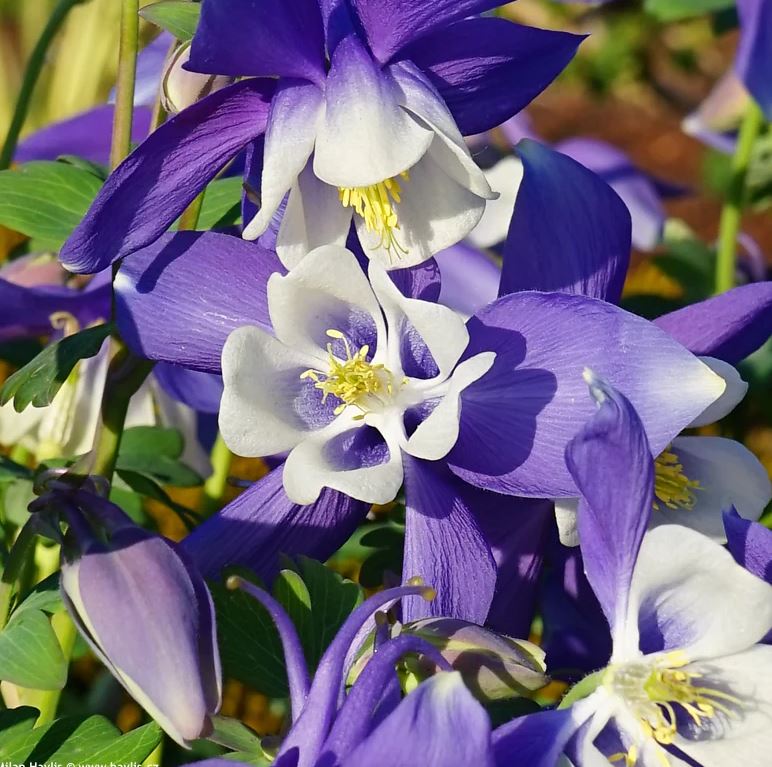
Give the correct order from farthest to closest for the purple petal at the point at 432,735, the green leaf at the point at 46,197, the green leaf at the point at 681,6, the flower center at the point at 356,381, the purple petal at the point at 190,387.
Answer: the green leaf at the point at 681,6
the purple petal at the point at 190,387
the green leaf at the point at 46,197
the flower center at the point at 356,381
the purple petal at the point at 432,735

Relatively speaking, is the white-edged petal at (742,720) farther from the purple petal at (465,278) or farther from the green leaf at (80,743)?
the purple petal at (465,278)

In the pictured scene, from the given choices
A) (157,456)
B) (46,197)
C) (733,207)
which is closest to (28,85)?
(46,197)

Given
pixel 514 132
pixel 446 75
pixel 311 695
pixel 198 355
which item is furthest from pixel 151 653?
pixel 514 132

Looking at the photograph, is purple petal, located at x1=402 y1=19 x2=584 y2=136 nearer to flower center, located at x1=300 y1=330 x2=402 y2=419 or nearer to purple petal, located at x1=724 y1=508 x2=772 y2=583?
flower center, located at x1=300 y1=330 x2=402 y2=419

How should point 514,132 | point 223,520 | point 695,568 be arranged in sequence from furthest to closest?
point 514,132 < point 223,520 < point 695,568

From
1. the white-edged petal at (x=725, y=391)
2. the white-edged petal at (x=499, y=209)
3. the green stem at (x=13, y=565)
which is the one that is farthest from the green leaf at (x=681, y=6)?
the green stem at (x=13, y=565)

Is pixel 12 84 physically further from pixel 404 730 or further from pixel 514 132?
pixel 404 730
